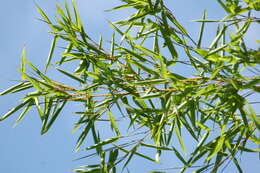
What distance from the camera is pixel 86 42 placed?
3053 mm

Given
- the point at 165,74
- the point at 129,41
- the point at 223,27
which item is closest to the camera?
the point at 165,74

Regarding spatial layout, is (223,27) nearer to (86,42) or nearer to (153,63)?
(153,63)

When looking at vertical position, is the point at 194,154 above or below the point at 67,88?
below

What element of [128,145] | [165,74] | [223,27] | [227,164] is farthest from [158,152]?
[223,27]

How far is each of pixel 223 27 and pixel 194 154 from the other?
0.75 m

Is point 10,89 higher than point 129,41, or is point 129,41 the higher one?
point 129,41

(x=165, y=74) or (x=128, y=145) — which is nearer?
(x=165, y=74)

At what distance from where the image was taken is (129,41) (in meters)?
3.22

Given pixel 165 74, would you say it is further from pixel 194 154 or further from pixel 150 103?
pixel 150 103

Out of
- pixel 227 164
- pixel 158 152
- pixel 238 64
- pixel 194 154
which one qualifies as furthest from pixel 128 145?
pixel 238 64

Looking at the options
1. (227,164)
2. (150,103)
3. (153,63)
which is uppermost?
(153,63)

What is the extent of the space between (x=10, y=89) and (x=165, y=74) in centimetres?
110

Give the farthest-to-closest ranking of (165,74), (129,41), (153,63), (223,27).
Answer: (129,41) < (153,63) < (223,27) < (165,74)

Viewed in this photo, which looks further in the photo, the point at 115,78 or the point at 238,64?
the point at 115,78
